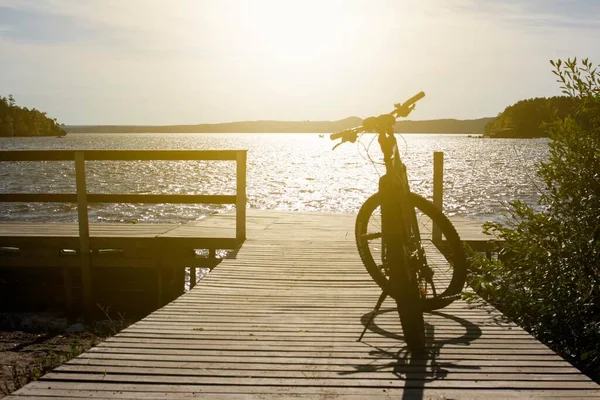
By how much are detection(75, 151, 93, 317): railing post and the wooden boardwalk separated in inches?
122

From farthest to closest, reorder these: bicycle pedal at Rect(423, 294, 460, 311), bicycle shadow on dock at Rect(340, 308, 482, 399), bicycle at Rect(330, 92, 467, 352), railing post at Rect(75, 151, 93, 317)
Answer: railing post at Rect(75, 151, 93, 317) < bicycle pedal at Rect(423, 294, 460, 311) < bicycle at Rect(330, 92, 467, 352) < bicycle shadow on dock at Rect(340, 308, 482, 399)

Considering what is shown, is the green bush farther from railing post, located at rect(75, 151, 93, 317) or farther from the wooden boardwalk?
railing post, located at rect(75, 151, 93, 317)

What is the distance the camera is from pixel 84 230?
29.5ft

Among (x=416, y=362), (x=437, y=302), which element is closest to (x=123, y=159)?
(x=437, y=302)

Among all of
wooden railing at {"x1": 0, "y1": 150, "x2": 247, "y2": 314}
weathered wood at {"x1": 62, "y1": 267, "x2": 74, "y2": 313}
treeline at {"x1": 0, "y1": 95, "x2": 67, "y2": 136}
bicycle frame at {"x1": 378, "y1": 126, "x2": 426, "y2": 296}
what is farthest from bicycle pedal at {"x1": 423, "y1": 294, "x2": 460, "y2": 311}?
treeline at {"x1": 0, "y1": 95, "x2": 67, "y2": 136}

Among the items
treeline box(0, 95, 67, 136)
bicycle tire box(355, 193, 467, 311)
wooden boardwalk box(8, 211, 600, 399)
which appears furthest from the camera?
treeline box(0, 95, 67, 136)

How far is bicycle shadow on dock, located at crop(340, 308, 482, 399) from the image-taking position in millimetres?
3773

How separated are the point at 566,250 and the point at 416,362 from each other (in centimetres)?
223

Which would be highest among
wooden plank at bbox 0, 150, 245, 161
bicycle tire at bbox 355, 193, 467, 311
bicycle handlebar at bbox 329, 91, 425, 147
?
bicycle handlebar at bbox 329, 91, 425, 147

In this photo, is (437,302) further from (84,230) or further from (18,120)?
(18,120)

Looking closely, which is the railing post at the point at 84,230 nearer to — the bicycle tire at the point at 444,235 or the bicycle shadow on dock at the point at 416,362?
the bicycle tire at the point at 444,235

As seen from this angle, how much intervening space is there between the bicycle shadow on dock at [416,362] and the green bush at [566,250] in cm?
98

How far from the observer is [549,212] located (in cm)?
611

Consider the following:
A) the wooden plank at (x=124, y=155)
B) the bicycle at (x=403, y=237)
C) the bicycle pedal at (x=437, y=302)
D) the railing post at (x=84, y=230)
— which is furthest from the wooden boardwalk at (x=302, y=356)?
the railing post at (x=84, y=230)
